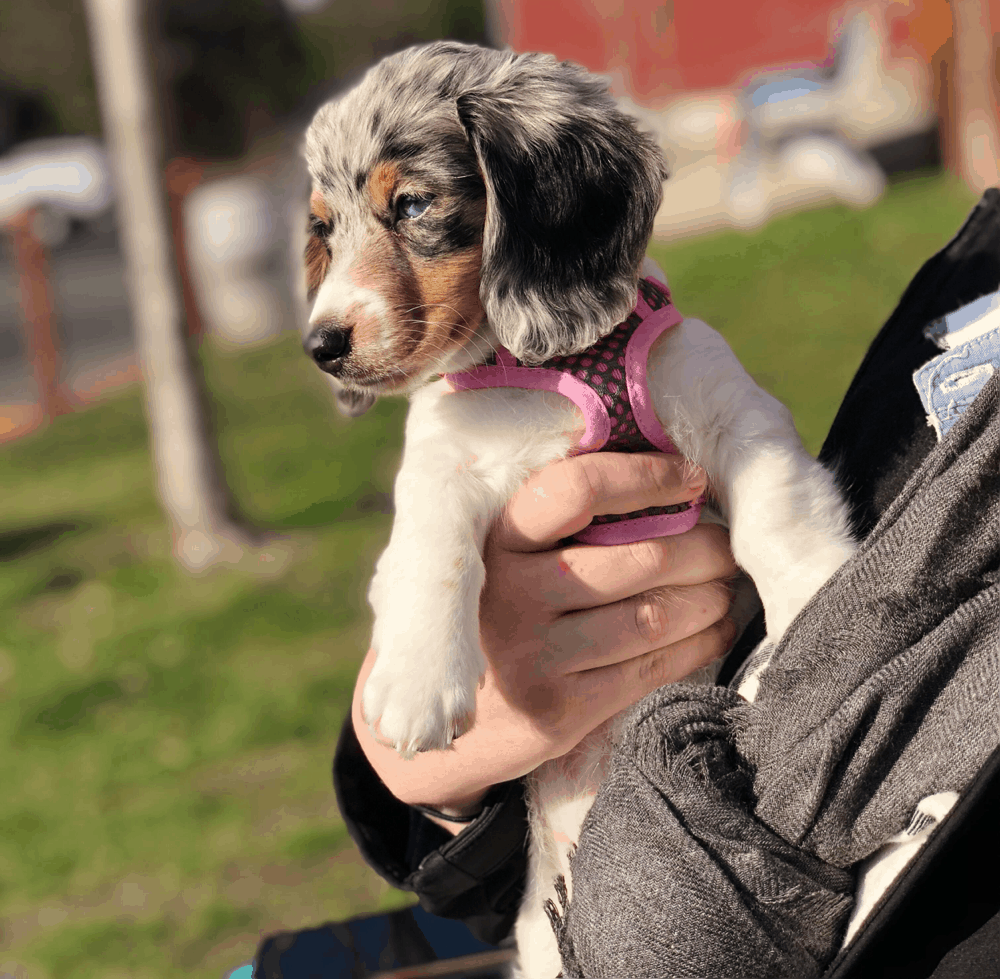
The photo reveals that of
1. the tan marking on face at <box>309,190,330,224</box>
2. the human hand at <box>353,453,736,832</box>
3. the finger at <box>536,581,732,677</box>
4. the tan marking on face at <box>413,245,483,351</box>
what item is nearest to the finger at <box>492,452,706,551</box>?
the human hand at <box>353,453,736,832</box>

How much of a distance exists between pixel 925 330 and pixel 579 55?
13.7m

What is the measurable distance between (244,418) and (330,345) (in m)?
8.51

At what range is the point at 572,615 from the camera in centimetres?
189

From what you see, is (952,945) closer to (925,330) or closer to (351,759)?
(925,330)

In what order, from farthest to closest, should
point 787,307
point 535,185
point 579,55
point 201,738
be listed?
1. point 579,55
2. point 787,307
3. point 201,738
4. point 535,185

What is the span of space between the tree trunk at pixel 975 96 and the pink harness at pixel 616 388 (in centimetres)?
859

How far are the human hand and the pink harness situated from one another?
0.13ft

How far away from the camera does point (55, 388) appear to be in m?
11.2

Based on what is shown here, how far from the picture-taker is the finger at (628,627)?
1838mm

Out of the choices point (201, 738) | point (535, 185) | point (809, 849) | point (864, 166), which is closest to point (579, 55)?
point (864, 166)

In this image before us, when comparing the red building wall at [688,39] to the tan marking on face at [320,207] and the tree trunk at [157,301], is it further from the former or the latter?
the tan marking on face at [320,207]

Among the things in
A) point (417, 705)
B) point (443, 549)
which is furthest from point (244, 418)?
point (417, 705)

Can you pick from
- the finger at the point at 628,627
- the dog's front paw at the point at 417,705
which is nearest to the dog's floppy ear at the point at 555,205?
the finger at the point at 628,627

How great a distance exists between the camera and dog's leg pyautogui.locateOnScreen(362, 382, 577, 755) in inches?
61.8
